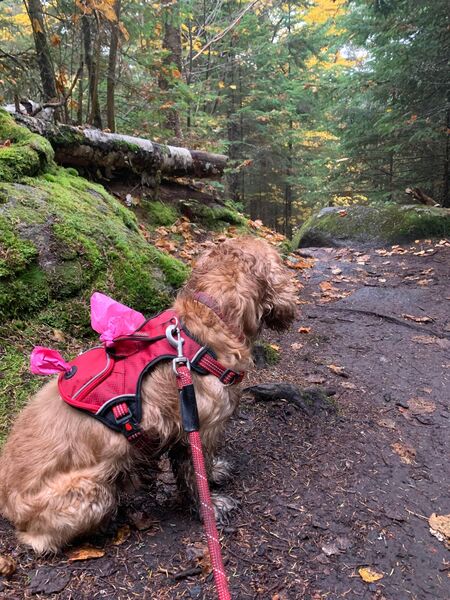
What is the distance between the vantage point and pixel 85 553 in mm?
2574

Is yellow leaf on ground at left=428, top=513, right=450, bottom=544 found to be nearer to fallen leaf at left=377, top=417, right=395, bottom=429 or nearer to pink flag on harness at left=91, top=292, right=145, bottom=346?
fallen leaf at left=377, top=417, right=395, bottom=429

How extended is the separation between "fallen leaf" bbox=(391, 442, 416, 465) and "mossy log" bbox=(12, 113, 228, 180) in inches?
266

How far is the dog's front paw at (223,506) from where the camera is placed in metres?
2.99

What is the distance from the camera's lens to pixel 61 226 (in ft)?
15.5

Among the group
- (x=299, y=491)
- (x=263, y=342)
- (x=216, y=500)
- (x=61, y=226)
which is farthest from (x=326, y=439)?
(x=61, y=226)

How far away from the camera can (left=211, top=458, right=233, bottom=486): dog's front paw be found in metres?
3.33

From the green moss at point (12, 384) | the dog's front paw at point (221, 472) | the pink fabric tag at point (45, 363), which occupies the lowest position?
the dog's front paw at point (221, 472)

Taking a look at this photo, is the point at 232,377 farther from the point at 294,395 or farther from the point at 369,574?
the point at 294,395

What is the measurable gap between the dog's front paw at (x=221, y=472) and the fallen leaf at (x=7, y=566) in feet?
4.55

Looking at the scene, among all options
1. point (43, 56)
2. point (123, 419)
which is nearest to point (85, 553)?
point (123, 419)

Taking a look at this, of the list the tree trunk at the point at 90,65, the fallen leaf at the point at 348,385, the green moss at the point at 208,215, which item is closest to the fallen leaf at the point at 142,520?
the fallen leaf at the point at 348,385

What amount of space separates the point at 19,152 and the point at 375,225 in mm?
9122

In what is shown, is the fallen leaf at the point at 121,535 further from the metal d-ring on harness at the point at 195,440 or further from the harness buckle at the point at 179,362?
the harness buckle at the point at 179,362

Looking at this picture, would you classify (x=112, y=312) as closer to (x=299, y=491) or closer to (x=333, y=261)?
(x=299, y=491)
